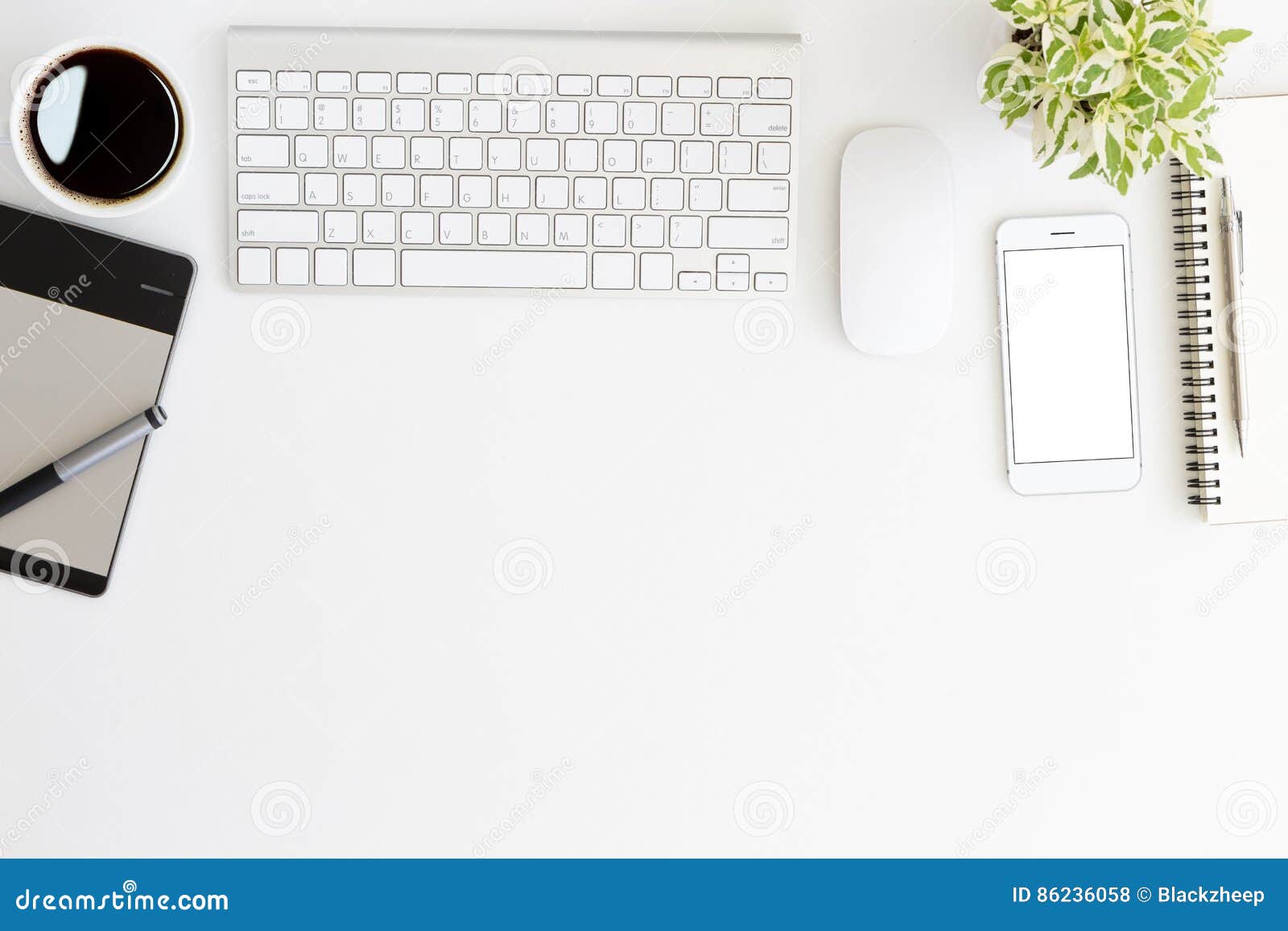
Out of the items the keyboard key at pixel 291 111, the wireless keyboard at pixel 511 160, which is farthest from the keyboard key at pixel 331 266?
the keyboard key at pixel 291 111

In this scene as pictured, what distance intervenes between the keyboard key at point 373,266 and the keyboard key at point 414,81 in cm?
13

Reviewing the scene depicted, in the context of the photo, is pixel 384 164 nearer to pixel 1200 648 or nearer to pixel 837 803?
pixel 837 803

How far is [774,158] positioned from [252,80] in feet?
1.40

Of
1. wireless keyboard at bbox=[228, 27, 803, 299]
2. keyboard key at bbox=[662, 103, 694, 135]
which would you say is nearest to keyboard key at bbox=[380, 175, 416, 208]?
wireless keyboard at bbox=[228, 27, 803, 299]

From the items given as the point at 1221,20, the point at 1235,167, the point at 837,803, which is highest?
the point at 1221,20

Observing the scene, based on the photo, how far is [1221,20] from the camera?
0.75 meters

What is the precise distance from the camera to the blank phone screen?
76cm

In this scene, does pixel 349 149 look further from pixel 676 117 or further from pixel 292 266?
pixel 676 117

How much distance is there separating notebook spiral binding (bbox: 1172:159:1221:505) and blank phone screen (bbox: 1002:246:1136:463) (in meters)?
0.06

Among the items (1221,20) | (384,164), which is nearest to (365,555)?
(384,164)

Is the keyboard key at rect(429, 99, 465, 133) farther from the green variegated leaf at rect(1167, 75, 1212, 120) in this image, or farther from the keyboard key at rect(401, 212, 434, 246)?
the green variegated leaf at rect(1167, 75, 1212, 120)

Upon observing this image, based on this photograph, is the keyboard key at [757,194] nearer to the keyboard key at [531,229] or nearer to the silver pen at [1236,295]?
the keyboard key at [531,229]
